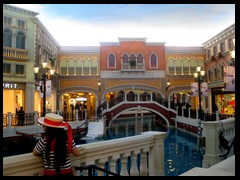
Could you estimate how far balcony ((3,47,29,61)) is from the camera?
14.4 meters

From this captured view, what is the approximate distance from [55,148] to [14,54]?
545 inches

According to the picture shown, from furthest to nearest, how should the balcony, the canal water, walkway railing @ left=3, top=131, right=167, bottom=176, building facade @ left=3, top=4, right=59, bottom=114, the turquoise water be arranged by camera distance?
building facade @ left=3, top=4, right=59, bottom=114, the balcony, the canal water, the turquoise water, walkway railing @ left=3, top=131, right=167, bottom=176

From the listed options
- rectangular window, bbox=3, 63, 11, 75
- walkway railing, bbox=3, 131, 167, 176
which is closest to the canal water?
walkway railing, bbox=3, 131, 167, 176

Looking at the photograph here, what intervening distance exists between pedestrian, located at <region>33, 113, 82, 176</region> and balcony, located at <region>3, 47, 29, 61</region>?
13.3 metres

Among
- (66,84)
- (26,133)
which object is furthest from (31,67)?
(66,84)

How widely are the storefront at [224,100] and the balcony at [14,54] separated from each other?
42.5 ft

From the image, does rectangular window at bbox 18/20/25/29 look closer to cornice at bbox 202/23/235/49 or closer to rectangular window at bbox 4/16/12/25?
rectangular window at bbox 4/16/12/25

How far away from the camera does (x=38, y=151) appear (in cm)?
229

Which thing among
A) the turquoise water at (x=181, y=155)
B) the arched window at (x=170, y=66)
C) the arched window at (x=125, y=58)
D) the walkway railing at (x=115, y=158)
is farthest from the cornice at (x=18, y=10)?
the walkway railing at (x=115, y=158)

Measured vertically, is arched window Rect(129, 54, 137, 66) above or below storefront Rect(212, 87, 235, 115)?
above

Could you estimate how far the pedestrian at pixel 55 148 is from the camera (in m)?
2.27

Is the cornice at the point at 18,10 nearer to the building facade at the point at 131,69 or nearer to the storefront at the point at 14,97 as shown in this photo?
the storefront at the point at 14,97

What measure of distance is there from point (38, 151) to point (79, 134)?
1242 centimetres
